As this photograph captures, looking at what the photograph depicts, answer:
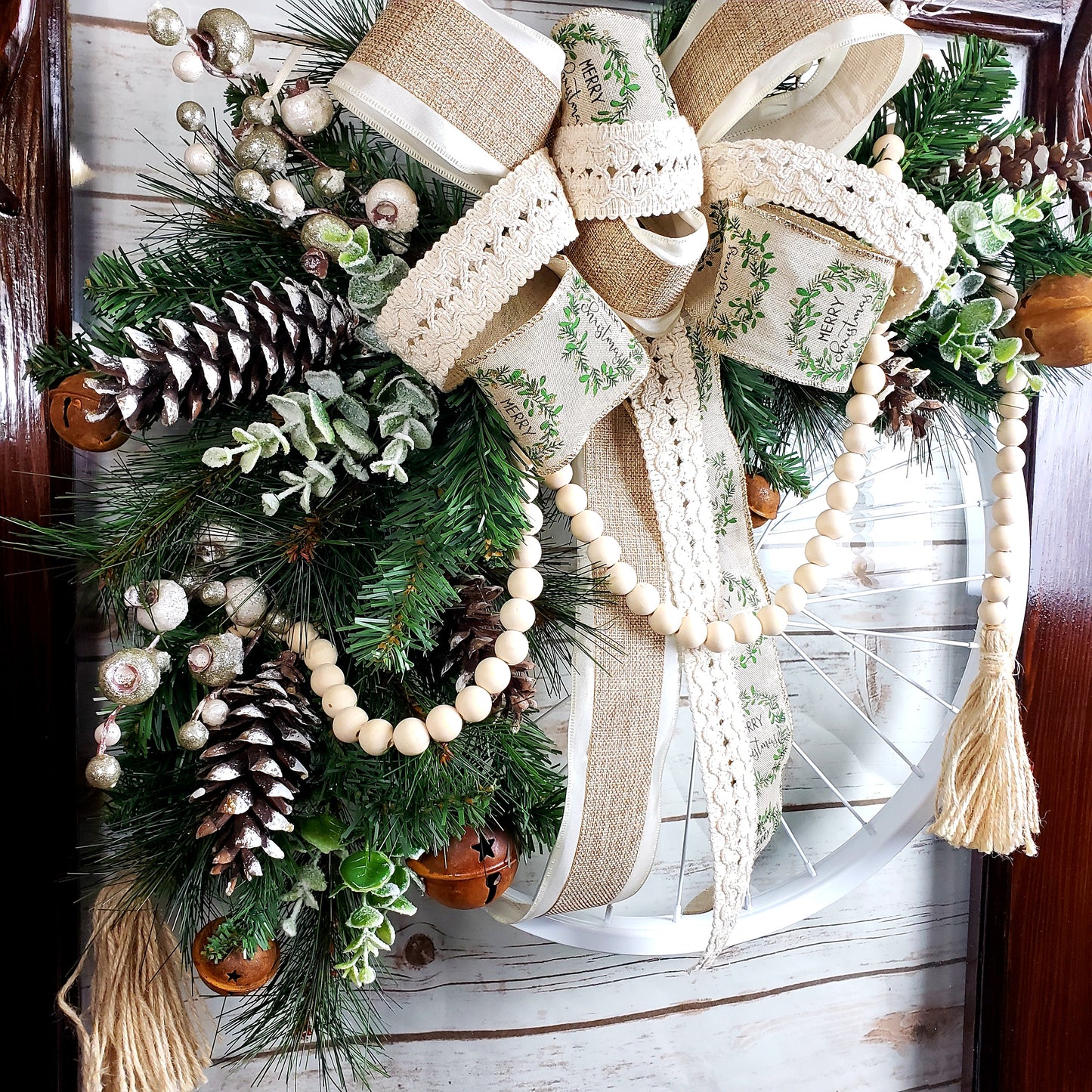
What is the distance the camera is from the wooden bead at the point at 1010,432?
0.64 m

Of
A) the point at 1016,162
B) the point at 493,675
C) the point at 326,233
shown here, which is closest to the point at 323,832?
the point at 493,675

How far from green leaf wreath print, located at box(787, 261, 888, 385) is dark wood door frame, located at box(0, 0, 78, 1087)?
50 centimetres

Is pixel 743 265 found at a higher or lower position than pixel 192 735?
higher

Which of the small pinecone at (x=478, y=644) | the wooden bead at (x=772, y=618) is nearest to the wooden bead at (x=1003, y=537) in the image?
the wooden bead at (x=772, y=618)

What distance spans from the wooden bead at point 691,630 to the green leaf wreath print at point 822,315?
0.18 m

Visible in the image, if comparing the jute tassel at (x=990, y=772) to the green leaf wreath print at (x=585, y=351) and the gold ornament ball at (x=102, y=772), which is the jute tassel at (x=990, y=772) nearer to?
the green leaf wreath print at (x=585, y=351)

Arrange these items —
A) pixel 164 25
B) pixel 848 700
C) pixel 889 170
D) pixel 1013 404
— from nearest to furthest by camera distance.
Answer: pixel 164 25 → pixel 889 170 → pixel 1013 404 → pixel 848 700

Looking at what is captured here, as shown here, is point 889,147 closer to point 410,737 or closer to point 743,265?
point 743,265

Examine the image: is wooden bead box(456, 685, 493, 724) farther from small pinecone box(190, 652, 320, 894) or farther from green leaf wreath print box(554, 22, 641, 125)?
green leaf wreath print box(554, 22, 641, 125)

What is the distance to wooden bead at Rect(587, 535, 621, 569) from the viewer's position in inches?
21.1

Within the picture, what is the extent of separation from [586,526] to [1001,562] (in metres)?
0.37

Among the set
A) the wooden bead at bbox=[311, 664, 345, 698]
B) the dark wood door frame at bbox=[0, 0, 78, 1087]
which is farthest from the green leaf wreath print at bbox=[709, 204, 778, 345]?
the dark wood door frame at bbox=[0, 0, 78, 1087]

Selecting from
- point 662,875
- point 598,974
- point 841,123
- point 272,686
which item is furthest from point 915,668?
point 272,686

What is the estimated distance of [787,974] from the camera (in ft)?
2.81
